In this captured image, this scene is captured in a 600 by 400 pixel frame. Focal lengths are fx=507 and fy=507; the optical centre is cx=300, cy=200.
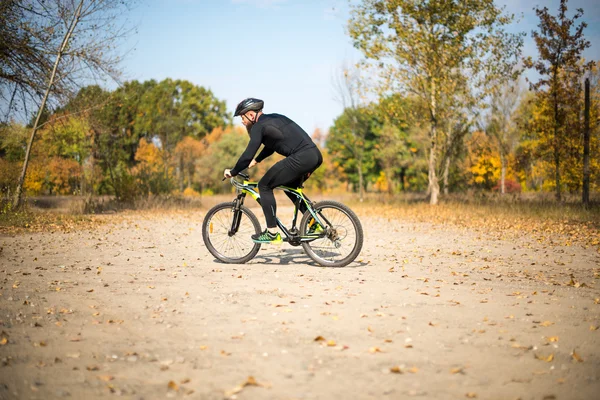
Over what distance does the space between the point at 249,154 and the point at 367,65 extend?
65.2ft

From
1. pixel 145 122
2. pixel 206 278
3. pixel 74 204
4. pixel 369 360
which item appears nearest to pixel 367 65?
pixel 74 204

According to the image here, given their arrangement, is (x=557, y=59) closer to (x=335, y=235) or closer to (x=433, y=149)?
(x=433, y=149)

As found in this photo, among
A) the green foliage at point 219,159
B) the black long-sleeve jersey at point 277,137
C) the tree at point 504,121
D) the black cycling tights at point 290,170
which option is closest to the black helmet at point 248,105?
the black long-sleeve jersey at point 277,137

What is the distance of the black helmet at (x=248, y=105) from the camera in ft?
23.0

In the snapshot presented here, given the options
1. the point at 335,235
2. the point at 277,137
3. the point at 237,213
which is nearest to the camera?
the point at 277,137

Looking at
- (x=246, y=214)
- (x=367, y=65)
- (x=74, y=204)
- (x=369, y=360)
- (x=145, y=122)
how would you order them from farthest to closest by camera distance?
(x=145, y=122) → (x=367, y=65) → (x=74, y=204) → (x=246, y=214) → (x=369, y=360)

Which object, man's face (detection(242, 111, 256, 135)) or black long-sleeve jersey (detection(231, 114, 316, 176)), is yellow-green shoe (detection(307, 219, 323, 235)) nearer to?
black long-sleeve jersey (detection(231, 114, 316, 176))

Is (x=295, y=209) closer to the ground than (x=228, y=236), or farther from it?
farther from it

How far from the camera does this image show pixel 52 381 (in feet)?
10.3

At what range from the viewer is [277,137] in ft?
22.4

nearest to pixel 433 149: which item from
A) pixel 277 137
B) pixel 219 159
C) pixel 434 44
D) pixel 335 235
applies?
pixel 434 44

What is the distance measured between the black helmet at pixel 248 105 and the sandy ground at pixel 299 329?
222cm

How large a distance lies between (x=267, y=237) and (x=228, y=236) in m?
0.78

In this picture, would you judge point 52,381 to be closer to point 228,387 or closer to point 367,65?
point 228,387
